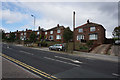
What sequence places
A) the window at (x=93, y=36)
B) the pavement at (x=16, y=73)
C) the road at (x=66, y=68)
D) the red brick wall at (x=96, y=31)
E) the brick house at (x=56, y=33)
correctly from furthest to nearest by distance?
1. the brick house at (x=56, y=33)
2. the window at (x=93, y=36)
3. the red brick wall at (x=96, y=31)
4. the road at (x=66, y=68)
5. the pavement at (x=16, y=73)

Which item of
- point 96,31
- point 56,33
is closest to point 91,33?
point 96,31

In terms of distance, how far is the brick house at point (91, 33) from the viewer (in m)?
28.5

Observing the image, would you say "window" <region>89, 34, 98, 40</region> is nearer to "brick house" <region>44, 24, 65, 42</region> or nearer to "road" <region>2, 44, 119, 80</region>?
"brick house" <region>44, 24, 65, 42</region>

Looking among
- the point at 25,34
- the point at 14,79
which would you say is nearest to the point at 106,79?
the point at 14,79

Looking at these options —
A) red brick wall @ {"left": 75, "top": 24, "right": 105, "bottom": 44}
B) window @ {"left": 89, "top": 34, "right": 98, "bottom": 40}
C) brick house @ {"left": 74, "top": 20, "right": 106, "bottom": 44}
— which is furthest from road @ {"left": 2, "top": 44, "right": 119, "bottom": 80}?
window @ {"left": 89, "top": 34, "right": 98, "bottom": 40}

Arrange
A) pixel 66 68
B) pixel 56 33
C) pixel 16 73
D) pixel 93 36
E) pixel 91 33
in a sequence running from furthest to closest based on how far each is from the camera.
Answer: pixel 56 33, pixel 91 33, pixel 93 36, pixel 66 68, pixel 16 73

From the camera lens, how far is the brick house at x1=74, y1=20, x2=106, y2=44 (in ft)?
93.6

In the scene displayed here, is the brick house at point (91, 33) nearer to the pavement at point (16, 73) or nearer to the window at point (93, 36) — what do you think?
A: the window at point (93, 36)

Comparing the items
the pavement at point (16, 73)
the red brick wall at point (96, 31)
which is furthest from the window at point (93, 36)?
the pavement at point (16, 73)

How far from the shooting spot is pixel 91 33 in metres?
29.9

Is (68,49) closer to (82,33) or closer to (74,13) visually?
(74,13)

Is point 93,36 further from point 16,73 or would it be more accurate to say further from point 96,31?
point 16,73

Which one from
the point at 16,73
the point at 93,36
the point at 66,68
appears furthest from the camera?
the point at 93,36

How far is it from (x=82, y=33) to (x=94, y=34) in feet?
15.5
